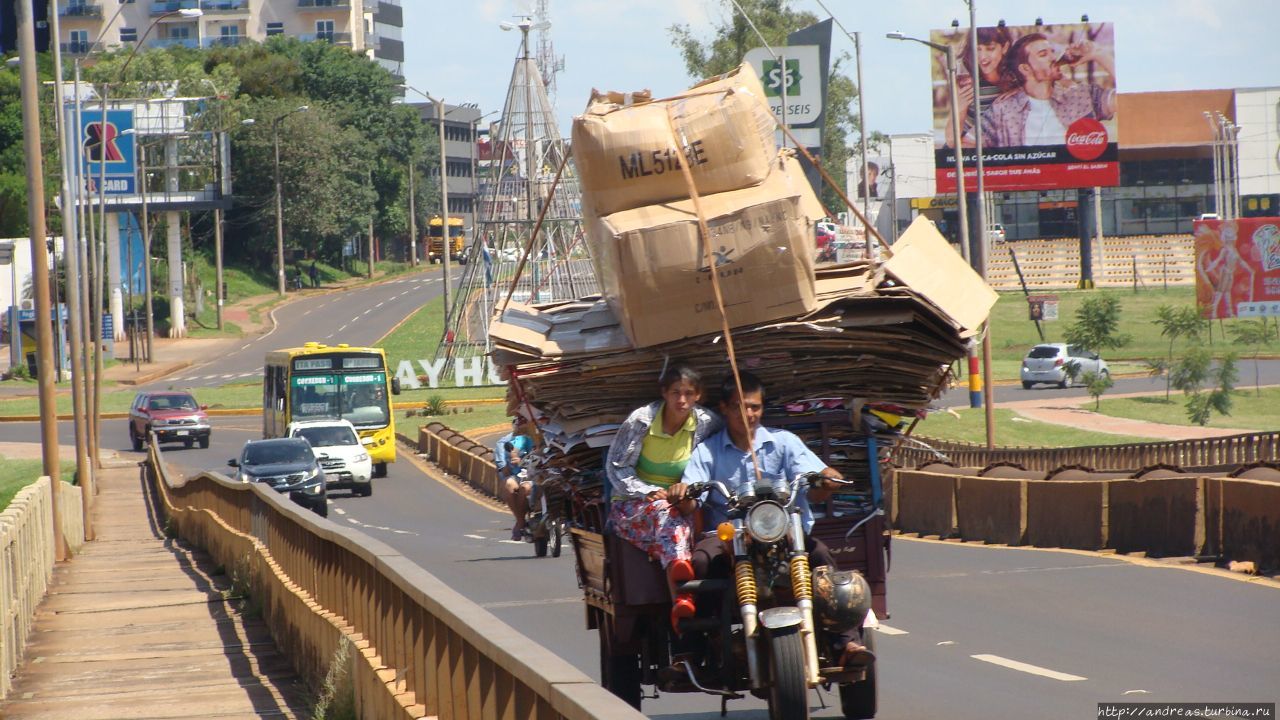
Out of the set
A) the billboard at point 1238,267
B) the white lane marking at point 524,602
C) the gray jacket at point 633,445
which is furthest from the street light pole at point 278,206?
the gray jacket at point 633,445

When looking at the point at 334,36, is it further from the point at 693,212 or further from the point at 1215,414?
the point at 693,212

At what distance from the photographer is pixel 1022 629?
12.2 m

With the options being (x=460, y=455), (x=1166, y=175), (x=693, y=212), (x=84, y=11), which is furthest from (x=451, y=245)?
(x=693, y=212)

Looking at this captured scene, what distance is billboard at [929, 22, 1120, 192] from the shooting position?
8144 centimetres

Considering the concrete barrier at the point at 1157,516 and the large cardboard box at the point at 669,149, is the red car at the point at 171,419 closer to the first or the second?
the concrete barrier at the point at 1157,516

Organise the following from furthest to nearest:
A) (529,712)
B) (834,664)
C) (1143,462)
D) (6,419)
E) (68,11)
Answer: (68,11), (6,419), (1143,462), (834,664), (529,712)

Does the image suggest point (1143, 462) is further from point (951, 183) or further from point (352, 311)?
point (352, 311)

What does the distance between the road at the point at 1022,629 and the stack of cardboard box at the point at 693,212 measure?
2.51 metres

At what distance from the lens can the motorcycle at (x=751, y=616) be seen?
738 centimetres

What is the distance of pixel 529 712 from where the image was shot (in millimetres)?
5328

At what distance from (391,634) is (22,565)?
7052 mm

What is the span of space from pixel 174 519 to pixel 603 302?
64.4 feet

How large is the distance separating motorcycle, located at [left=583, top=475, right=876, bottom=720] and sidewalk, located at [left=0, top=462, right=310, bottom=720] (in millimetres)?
2342

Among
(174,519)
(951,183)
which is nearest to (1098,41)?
(951,183)
